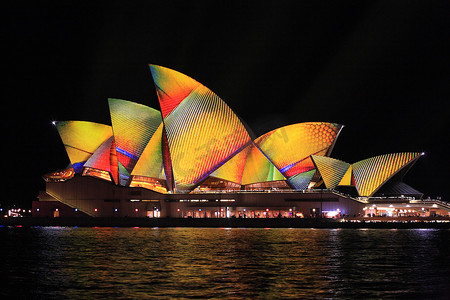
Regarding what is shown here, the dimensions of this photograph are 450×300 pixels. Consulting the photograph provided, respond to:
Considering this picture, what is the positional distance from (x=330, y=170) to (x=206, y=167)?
51.2ft

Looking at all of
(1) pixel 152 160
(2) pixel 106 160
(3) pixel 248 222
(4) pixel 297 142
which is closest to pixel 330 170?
(4) pixel 297 142

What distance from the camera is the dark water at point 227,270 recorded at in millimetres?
22938

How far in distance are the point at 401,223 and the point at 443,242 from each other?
79.7 ft

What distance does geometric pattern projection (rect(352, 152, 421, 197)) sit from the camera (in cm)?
7369

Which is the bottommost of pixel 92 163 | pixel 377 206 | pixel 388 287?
pixel 388 287

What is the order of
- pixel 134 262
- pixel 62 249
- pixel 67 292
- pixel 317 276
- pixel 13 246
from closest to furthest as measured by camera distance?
pixel 67 292, pixel 317 276, pixel 134 262, pixel 62 249, pixel 13 246

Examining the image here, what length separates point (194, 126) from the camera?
73.1m

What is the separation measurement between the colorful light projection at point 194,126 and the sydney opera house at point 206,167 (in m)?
0.12

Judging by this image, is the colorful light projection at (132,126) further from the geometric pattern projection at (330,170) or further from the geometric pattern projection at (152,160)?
the geometric pattern projection at (330,170)

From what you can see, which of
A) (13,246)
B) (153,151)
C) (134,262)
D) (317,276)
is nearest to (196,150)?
(153,151)

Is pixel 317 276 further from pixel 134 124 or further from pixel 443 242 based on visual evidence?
pixel 134 124

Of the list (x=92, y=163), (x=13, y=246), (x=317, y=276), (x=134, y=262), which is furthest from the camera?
(x=92, y=163)

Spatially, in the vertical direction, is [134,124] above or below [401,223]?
above

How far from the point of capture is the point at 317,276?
2658 cm
